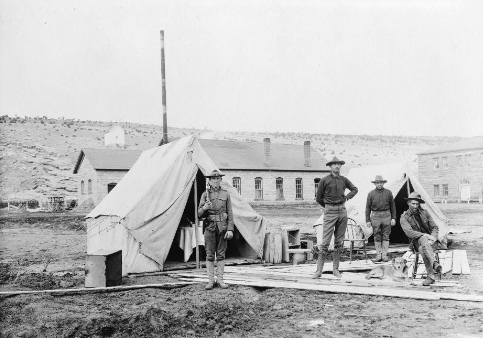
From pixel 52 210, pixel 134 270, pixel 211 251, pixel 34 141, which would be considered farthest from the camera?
pixel 34 141

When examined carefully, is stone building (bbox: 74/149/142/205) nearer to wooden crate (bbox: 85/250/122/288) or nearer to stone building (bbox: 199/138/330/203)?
stone building (bbox: 199/138/330/203)

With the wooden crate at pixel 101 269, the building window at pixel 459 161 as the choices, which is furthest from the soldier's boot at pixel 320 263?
the building window at pixel 459 161

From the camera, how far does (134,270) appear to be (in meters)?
9.33

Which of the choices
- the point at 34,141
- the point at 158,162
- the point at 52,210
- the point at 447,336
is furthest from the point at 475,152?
the point at 34,141

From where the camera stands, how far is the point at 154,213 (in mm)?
9812

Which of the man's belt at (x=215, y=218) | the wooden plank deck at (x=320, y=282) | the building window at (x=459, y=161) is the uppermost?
the building window at (x=459, y=161)

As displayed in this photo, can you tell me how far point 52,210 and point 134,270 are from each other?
26.5 metres

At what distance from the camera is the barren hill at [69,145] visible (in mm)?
42469

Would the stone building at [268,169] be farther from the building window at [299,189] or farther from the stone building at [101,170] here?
the stone building at [101,170]

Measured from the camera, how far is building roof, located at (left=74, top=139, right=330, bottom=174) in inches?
1347

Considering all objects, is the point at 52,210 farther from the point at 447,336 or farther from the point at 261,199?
the point at 447,336

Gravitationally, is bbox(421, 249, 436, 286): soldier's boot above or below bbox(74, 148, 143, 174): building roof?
below

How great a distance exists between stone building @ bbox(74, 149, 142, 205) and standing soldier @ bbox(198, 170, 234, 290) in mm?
25944

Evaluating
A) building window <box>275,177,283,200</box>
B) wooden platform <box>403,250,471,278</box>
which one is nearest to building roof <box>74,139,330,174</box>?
building window <box>275,177,283,200</box>
